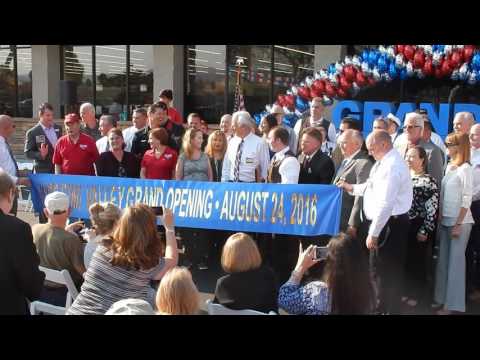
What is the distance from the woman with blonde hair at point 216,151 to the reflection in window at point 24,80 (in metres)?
12.0

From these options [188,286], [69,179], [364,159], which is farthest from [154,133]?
[188,286]

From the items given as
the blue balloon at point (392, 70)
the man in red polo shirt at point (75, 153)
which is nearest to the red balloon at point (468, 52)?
the blue balloon at point (392, 70)

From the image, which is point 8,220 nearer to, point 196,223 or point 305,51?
point 196,223

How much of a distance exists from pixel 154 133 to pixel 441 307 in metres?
3.65

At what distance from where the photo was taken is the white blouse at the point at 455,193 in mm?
5246

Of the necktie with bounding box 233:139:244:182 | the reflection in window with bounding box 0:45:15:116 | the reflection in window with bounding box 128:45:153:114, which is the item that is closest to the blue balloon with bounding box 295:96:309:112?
the necktie with bounding box 233:139:244:182

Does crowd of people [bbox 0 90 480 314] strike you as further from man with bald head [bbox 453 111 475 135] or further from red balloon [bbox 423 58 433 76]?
red balloon [bbox 423 58 433 76]

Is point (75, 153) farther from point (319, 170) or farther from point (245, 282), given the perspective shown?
point (245, 282)

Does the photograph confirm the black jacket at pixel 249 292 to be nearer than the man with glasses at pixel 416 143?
Yes

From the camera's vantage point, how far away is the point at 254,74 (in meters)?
14.4

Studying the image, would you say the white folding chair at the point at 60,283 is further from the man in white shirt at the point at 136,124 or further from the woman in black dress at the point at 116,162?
the man in white shirt at the point at 136,124

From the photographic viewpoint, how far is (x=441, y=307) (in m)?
5.55

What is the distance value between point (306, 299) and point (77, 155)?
460 cm

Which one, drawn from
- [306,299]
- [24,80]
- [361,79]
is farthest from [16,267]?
[24,80]
